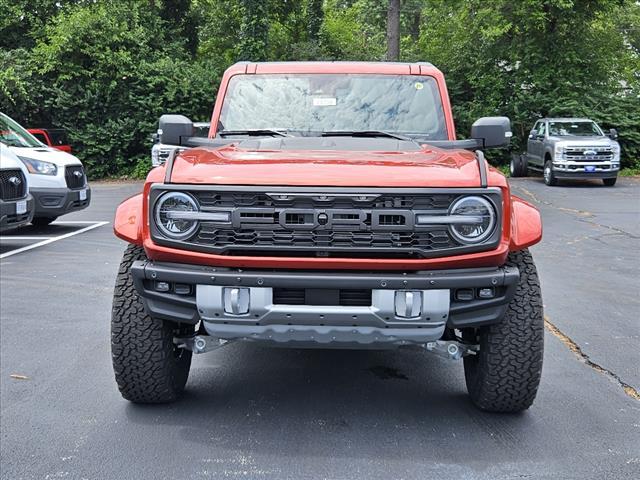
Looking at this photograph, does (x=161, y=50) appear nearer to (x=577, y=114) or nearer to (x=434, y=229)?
(x=577, y=114)

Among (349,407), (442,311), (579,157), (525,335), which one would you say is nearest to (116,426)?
(349,407)

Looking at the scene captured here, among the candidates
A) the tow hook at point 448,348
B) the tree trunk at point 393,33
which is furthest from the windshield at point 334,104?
the tree trunk at point 393,33

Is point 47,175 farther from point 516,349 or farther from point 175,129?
point 516,349

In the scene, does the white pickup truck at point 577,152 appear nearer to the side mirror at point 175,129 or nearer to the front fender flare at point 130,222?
the side mirror at point 175,129

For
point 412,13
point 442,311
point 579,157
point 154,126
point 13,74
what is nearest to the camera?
point 442,311

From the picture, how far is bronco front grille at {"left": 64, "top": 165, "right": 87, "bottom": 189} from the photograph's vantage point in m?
12.4

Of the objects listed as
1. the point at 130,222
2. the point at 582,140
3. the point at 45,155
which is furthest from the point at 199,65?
the point at 130,222

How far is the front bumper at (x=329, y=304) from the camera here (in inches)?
141

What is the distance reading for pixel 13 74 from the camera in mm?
23719

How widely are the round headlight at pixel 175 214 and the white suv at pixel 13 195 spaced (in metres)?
6.71

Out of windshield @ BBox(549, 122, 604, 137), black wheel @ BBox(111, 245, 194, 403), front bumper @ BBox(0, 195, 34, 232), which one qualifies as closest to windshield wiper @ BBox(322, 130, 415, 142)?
black wheel @ BBox(111, 245, 194, 403)

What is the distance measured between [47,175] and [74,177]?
1.64 ft

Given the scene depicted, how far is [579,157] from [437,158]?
17365 millimetres

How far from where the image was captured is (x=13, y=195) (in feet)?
32.8
